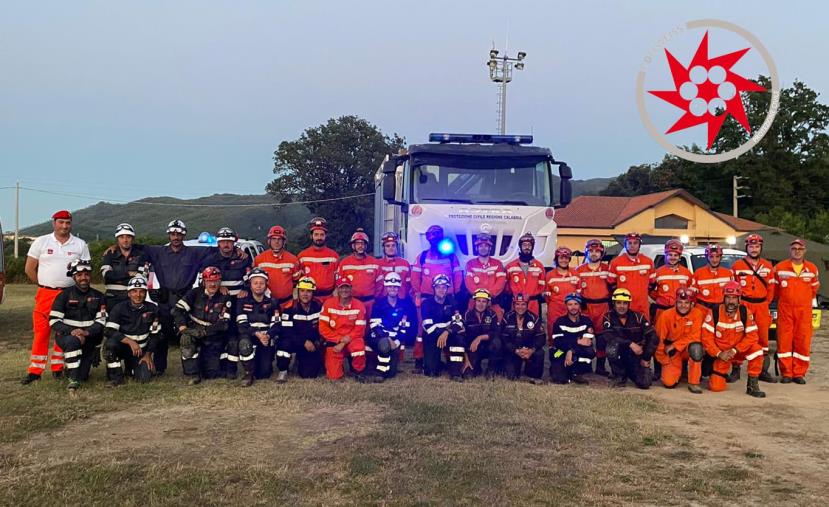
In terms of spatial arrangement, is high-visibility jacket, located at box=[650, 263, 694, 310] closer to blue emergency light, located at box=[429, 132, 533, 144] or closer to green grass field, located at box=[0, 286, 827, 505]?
green grass field, located at box=[0, 286, 827, 505]

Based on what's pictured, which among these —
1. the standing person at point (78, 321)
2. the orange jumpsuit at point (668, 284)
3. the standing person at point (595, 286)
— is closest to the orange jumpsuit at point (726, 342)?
the orange jumpsuit at point (668, 284)

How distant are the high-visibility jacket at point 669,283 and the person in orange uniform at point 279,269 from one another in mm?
4642

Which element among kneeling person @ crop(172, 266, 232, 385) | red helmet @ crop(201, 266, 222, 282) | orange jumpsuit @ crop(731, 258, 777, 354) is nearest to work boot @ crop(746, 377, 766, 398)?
orange jumpsuit @ crop(731, 258, 777, 354)

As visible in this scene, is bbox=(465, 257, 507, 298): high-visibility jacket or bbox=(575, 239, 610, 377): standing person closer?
bbox=(575, 239, 610, 377): standing person

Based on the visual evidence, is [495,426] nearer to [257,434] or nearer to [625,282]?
[257,434]

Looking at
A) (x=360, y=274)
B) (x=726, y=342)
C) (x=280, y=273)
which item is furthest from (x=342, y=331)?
(x=726, y=342)

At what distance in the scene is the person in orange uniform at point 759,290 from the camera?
26.2 feet

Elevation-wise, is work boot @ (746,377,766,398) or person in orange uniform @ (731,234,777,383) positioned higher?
person in orange uniform @ (731,234,777,383)

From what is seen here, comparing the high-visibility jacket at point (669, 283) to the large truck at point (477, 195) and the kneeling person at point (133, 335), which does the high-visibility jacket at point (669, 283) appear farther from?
the kneeling person at point (133, 335)

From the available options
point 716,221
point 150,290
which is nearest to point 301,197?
point 716,221

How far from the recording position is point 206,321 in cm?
766

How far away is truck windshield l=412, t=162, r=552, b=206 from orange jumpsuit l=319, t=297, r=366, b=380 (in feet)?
7.21

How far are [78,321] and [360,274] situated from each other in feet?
11.0

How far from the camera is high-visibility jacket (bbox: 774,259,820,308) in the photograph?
315 inches
